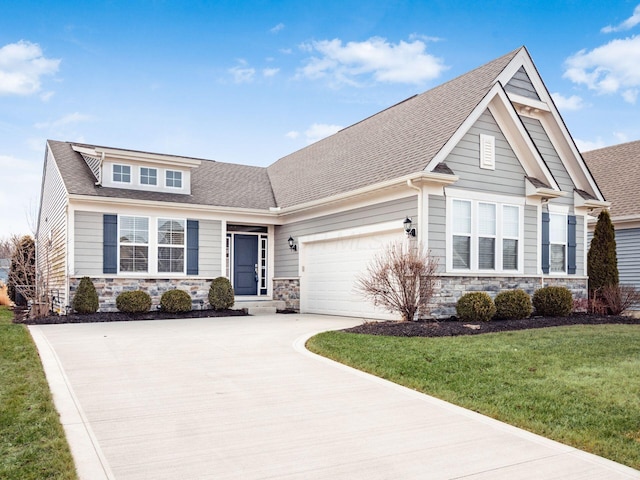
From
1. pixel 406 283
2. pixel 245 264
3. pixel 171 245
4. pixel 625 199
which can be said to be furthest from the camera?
pixel 625 199

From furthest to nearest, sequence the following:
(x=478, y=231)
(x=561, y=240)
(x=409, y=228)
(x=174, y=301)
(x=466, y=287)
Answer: (x=561, y=240)
(x=174, y=301)
(x=478, y=231)
(x=466, y=287)
(x=409, y=228)

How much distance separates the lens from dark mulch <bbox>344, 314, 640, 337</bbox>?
10.1 meters

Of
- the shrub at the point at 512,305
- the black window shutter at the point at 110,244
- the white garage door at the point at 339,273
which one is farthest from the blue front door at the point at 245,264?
the shrub at the point at 512,305

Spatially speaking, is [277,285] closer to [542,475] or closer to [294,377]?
[294,377]

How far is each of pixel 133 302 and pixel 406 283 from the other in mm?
7240

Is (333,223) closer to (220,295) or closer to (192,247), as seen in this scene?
(220,295)

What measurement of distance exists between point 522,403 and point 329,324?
7.18m

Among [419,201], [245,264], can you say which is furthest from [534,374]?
[245,264]

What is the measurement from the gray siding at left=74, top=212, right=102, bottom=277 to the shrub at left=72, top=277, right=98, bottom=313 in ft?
1.54

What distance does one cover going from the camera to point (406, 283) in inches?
449

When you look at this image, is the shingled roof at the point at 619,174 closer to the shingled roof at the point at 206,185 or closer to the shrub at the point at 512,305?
the shrub at the point at 512,305

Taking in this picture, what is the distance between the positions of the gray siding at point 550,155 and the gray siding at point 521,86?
0.69m

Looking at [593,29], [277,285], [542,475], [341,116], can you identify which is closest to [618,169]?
[593,29]

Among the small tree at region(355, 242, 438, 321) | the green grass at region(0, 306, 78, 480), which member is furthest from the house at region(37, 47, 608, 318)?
the green grass at region(0, 306, 78, 480)
